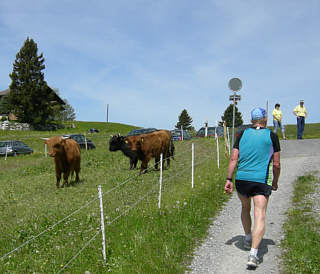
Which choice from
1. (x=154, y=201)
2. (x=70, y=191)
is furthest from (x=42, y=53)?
(x=154, y=201)

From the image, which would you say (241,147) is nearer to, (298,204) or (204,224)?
(204,224)

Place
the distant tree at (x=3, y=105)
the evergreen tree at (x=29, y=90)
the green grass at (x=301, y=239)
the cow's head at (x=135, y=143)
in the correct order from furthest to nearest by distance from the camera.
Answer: the distant tree at (x=3, y=105), the evergreen tree at (x=29, y=90), the cow's head at (x=135, y=143), the green grass at (x=301, y=239)

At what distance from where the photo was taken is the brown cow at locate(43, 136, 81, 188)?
1245cm

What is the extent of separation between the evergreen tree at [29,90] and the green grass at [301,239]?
170 ft

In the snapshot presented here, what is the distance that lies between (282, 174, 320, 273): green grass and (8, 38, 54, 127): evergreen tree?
51711mm

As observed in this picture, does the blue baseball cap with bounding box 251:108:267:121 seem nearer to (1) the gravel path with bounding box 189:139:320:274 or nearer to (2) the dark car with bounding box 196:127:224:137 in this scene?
(1) the gravel path with bounding box 189:139:320:274

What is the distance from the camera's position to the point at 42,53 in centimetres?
5716

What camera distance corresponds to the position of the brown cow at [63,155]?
490 inches

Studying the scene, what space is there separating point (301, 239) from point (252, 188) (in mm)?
1472

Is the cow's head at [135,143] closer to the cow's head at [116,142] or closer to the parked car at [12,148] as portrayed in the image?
the cow's head at [116,142]

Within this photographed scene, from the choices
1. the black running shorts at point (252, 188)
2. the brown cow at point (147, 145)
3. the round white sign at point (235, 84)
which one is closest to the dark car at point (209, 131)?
the brown cow at point (147, 145)

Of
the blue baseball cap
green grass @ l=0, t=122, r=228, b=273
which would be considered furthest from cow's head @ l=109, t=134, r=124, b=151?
the blue baseball cap

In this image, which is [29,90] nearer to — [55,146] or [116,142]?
[116,142]

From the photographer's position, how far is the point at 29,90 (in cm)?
5425
